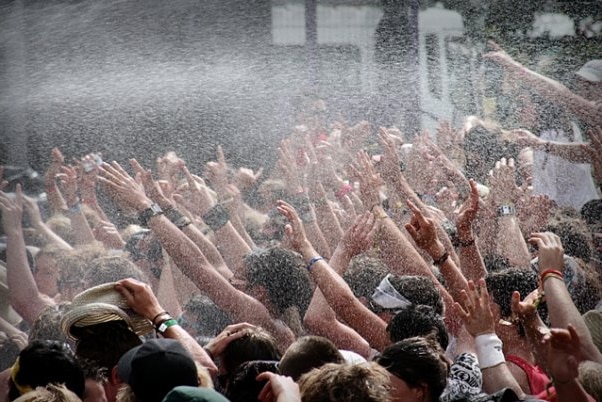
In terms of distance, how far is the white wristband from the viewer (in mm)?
3625

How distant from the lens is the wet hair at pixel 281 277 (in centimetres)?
462

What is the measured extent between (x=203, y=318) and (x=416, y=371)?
1657mm

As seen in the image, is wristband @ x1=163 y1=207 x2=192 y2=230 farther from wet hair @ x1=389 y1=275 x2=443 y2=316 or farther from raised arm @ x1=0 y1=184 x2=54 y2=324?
wet hair @ x1=389 y1=275 x2=443 y2=316

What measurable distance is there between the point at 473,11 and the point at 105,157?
2817mm

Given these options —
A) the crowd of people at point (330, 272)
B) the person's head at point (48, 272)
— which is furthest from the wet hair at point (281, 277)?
the person's head at point (48, 272)

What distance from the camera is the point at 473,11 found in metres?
7.86

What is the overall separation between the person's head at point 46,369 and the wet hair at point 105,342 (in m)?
0.23

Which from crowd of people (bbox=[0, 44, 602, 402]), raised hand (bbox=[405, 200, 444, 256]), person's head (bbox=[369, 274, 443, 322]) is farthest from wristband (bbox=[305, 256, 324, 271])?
raised hand (bbox=[405, 200, 444, 256])

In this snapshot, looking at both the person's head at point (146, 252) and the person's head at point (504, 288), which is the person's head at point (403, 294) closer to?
the person's head at point (504, 288)

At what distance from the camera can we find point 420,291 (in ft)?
13.7

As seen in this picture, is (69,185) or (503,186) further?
(69,185)

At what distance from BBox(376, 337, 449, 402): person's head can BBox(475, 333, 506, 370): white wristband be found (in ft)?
0.96

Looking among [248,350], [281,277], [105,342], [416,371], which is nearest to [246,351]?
[248,350]

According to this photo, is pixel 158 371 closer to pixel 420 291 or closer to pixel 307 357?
pixel 307 357
